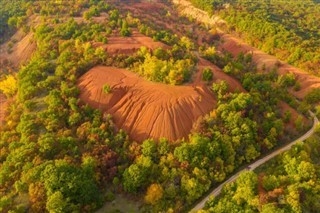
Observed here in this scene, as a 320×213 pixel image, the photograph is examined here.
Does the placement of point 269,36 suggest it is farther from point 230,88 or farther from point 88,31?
point 88,31

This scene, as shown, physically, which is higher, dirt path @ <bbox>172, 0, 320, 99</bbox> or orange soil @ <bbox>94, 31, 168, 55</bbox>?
orange soil @ <bbox>94, 31, 168, 55</bbox>

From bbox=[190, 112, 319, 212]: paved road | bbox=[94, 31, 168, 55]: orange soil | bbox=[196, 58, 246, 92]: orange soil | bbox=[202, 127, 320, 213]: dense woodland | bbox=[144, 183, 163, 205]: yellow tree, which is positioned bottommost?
bbox=[190, 112, 319, 212]: paved road

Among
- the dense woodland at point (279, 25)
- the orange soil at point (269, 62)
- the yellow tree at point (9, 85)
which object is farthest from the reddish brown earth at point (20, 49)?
the dense woodland at point (279, 25)

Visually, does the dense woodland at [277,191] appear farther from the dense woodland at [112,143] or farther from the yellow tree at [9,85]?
the yellow tree at [9,85]

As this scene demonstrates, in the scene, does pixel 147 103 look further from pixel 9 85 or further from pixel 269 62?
pixel 269 62

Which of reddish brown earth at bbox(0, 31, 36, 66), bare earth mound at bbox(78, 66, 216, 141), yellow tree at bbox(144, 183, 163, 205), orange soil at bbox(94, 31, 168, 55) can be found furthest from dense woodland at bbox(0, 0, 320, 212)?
reddish brown earth at bbox(0, 31, 36, 66)

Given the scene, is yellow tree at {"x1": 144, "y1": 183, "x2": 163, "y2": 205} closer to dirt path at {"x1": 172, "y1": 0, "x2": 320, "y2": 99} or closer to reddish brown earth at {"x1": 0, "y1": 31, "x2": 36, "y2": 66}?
dirt path at {"x1": 172, "y1": 0, "x2": 320, "y2": 99}
